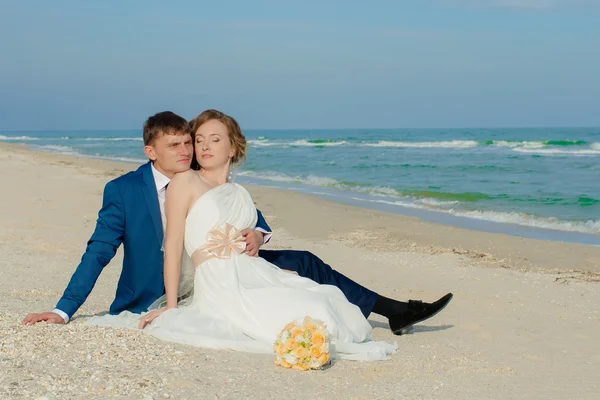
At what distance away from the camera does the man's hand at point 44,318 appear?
4.64 metres

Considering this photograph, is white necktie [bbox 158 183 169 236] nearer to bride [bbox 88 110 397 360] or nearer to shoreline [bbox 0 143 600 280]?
bride [bbox 88 110 397 360]

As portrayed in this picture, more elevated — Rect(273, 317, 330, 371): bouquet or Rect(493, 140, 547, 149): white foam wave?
Rect(273, 317, 330, 371): bouquet

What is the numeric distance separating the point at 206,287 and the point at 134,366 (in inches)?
34.8

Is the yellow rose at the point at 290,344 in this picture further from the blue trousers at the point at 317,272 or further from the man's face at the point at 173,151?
the man's face at the point at 173,151

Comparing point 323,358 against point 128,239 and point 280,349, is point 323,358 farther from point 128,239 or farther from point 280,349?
point 128,239

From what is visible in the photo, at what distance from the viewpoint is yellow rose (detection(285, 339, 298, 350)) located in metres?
4.19

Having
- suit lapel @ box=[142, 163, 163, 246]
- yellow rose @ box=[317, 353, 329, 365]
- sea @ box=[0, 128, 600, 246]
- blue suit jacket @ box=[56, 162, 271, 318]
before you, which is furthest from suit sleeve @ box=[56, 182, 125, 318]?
sea @ box=[0, 128, 600, 246]

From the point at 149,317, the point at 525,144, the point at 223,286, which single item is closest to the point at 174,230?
the point at 223,286

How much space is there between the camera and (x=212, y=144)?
16.2 ft

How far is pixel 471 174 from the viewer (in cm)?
2395

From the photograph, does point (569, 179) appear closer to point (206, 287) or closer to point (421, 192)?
point (421, 192)

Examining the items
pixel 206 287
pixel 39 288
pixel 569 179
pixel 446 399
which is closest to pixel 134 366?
pixel 206 287

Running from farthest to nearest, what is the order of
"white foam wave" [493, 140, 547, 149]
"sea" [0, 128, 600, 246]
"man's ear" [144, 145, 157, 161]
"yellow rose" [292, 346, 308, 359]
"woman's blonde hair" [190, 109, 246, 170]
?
1. "white foam wave" [493, 140, 547, 149]
2. "sea" [0, 128, 600, 246]
3. "woman's blonde hair" [190, 109, 246, 170]
4. "man's ear" [144, 145, 157, 161]
5. "yellow rose" [292, 346, 308, 359]

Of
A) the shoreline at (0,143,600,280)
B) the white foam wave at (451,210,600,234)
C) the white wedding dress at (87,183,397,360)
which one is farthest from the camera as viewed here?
the white foam wave at (451,210,600,234)
